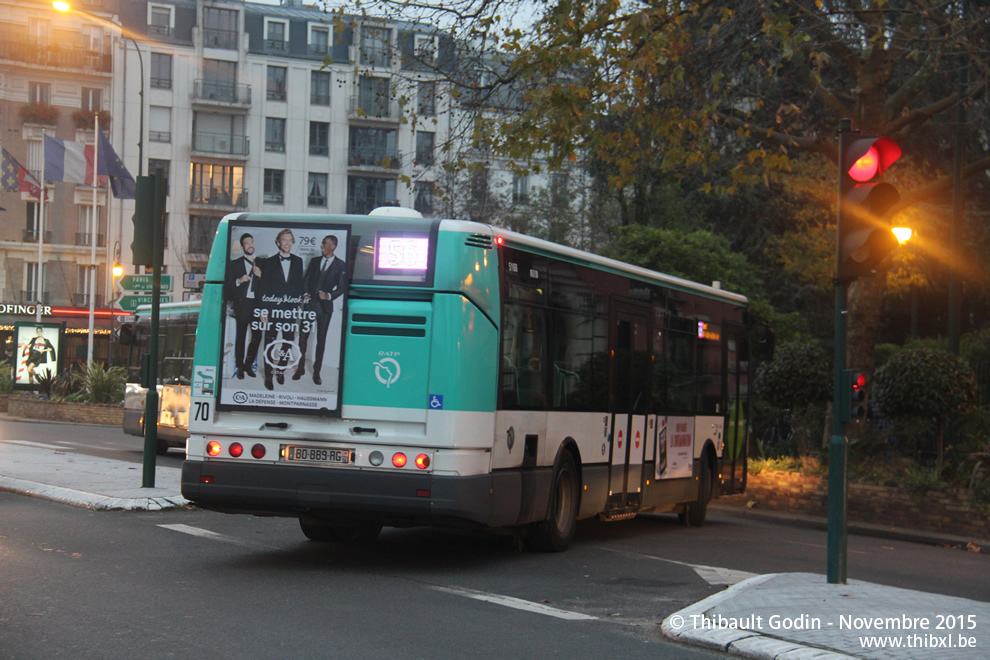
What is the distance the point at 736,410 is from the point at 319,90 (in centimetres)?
5148

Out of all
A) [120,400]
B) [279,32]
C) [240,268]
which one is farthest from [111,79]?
[240,268]

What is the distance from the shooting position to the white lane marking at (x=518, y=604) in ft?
A: 25.3

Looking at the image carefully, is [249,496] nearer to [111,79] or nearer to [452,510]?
[452,510]

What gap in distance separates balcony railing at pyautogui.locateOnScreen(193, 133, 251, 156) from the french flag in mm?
20470

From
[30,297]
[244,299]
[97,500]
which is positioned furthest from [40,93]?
[244,299]

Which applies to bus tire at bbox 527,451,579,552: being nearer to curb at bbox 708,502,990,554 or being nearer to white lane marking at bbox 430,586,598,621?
white lane marking at bbox 430,586,598,621

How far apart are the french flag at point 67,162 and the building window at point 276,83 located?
2237cm

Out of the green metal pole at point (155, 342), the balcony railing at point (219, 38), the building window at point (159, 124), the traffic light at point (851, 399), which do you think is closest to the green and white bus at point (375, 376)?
the traffic light at point (851, 399)

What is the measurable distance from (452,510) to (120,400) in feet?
92.6

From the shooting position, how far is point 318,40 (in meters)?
65.3

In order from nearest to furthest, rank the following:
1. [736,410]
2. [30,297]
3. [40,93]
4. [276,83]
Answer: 1. [736,410]
2. [30,297]
3. [40,93]
4. [276,83]

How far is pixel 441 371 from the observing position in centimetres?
920

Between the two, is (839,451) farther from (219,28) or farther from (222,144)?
(219,28)

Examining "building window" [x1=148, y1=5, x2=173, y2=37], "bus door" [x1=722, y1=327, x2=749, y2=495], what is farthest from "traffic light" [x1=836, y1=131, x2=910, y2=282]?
"building window" [x1=148, y1=5, x2=173, y2=37]
